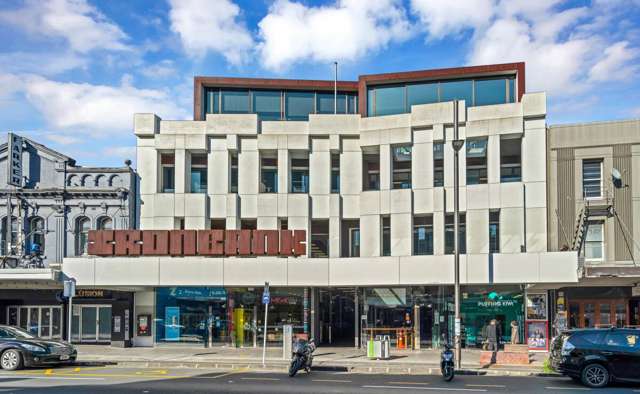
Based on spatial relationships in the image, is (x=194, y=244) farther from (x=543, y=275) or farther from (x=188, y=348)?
(x=543, y=275)

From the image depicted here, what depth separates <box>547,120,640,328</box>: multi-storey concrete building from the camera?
98.0 feet

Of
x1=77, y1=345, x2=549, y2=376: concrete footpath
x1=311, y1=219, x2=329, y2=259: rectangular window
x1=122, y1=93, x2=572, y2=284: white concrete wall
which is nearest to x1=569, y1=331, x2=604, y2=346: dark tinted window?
x1=77, y1=345, x2=549, y2=376: concrete footpath

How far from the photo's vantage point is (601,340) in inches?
761

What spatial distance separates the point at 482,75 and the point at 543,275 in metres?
10.1

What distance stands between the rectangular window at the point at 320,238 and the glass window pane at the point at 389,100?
5.74m

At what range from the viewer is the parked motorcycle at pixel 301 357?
72.0ft

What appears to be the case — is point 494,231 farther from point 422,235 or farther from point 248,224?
point 248,224

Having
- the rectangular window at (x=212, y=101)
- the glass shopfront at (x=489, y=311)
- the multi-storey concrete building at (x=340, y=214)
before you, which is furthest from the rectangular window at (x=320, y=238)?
the rectangular window at (x=212, y=101)

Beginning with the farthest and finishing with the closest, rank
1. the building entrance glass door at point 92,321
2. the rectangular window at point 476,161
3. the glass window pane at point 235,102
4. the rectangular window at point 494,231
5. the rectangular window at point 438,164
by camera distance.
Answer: the glass window pane at point 235,102
the building entrance glass door at point 92,321
the rectangular window at point 438,164
the rectangular window at point 476,161
the rectangular window at point 494,231

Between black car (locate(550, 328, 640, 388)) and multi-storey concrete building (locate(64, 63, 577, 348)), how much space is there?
8.85 metres

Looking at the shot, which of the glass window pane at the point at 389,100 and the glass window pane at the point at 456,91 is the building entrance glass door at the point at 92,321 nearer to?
the glass window pane at the point at 389,100

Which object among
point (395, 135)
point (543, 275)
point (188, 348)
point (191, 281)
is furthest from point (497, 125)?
point (188, 348)

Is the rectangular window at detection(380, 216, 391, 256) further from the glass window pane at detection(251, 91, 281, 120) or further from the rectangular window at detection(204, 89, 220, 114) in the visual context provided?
the rectangular window at detection(204, 89, 220, 114)

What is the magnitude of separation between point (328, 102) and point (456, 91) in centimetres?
627
